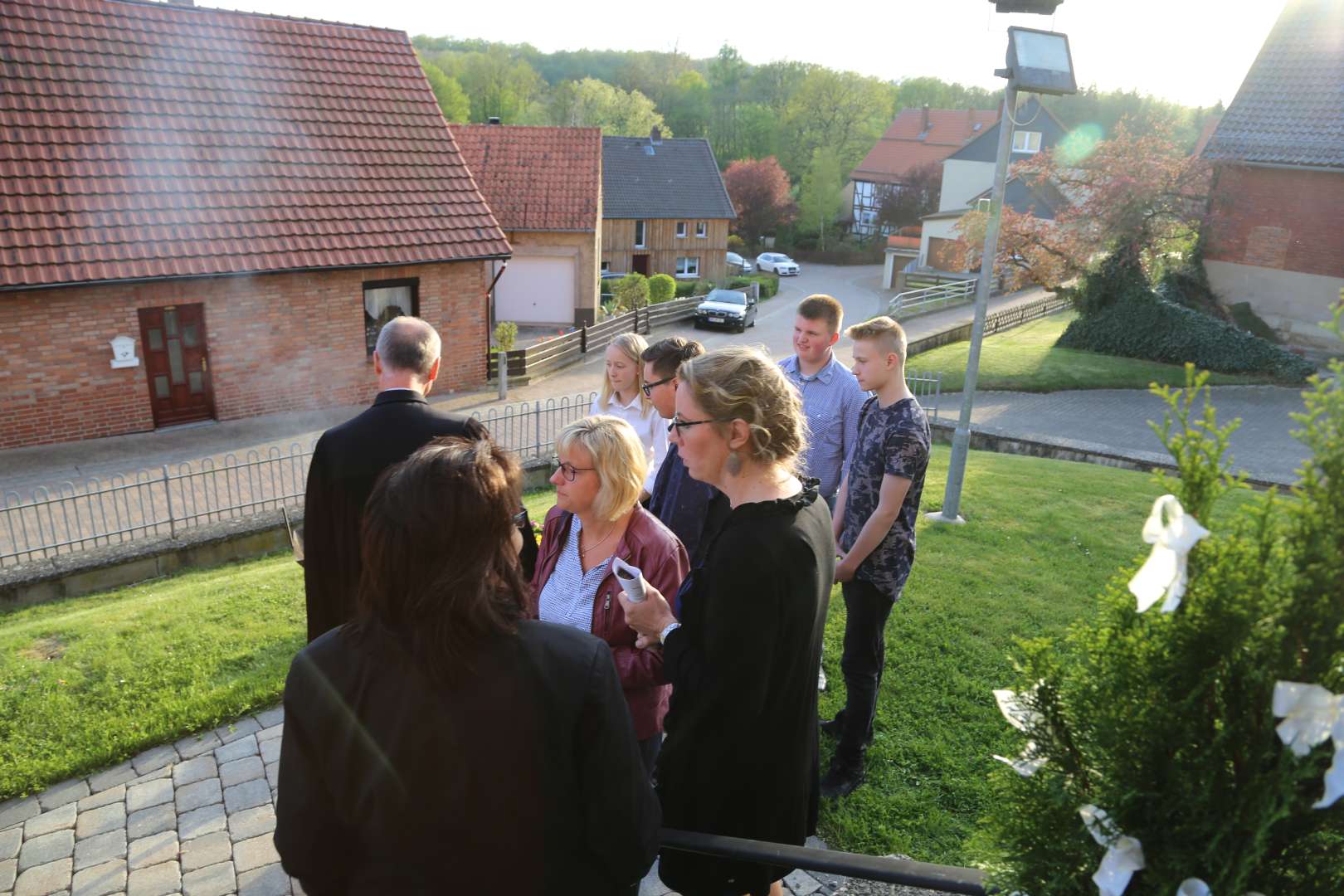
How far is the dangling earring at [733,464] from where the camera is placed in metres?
2.85

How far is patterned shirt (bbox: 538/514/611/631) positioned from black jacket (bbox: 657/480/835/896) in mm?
662

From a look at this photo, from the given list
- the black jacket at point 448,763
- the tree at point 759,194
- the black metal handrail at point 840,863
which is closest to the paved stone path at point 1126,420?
the black metal handrail at point 840,863

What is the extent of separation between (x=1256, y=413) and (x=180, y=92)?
21184 mm

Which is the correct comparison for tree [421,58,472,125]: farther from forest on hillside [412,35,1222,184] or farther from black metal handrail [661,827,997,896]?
black metal handrail [661,827,997,896]

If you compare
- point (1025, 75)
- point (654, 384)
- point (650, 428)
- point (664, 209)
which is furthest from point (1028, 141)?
point (654, 384)

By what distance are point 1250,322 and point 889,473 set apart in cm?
2374

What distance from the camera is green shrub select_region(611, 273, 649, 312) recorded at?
109ft

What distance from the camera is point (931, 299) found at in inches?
1377

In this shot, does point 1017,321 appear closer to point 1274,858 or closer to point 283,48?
point 283,48

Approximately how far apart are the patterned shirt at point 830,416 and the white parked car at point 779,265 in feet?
151

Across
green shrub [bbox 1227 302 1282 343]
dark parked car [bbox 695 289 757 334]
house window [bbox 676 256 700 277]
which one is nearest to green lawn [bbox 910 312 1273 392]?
green shrub [bbox 1227 302 1282 343]

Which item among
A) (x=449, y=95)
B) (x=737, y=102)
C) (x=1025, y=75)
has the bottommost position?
(x=1025, y=75)

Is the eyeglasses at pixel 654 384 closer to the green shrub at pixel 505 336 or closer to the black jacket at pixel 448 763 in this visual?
the black jacket at pixel 448 763

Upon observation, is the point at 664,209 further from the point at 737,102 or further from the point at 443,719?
the point at 443,719
